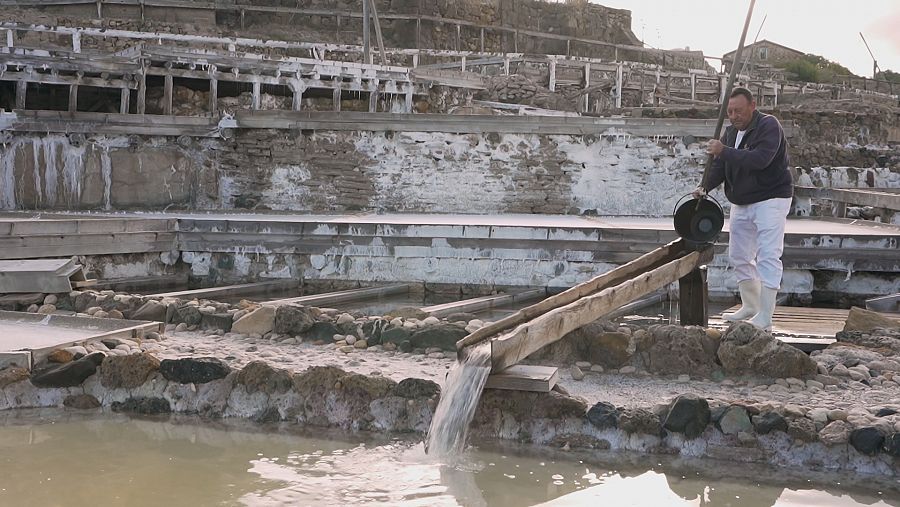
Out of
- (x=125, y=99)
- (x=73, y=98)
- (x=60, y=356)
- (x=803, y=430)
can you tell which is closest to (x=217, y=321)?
(x=60, y=356)

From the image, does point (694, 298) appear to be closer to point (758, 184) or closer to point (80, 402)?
point (758, 184)

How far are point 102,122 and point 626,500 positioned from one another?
13188 mm

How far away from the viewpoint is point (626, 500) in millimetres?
4996

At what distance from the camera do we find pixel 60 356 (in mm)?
6754

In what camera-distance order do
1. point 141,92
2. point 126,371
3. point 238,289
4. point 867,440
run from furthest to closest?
point 141,92 → point 238,289 → point 126,371 → point 867,440

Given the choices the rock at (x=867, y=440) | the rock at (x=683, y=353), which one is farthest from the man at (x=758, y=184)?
the rock at (x=867, y=440)

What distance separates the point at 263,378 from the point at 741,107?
13.4ft

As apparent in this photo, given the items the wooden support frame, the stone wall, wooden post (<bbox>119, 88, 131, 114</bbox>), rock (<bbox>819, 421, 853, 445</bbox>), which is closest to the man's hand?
the wooden support frame

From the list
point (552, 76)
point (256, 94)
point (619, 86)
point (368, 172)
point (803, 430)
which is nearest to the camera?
point (803, 430)

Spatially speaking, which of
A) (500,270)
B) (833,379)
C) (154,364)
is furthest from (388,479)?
(500,270)

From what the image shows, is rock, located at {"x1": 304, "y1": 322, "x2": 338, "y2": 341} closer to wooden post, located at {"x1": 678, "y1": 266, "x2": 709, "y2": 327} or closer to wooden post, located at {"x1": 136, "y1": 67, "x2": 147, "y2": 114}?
wooden post, located at {"x1": 678, "y1": 266, "x2": 709, "y2": 327}

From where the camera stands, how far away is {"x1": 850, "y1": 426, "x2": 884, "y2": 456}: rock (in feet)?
17.5

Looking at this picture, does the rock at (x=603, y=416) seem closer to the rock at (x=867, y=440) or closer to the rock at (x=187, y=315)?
the rock at (x=867, y=440)

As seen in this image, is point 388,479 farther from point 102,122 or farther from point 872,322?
point 102,122
